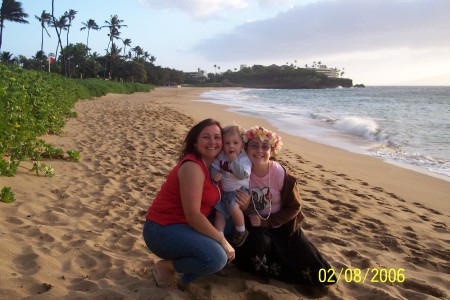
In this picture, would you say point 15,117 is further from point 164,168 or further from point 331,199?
point 331,199

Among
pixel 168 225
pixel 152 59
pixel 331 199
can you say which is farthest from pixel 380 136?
pixel 152 59

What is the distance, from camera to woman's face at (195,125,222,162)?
9.23 feet

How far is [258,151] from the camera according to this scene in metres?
2.96

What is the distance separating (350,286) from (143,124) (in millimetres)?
9316

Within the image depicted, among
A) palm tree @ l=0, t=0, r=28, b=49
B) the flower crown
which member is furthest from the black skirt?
palm tree @ l=0, t=0, r=28, b=49

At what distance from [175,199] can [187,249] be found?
364 millimetres

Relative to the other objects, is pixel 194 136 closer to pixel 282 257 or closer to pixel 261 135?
pixel 261 135

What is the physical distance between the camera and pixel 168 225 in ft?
9.26

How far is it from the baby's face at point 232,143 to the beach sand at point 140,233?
997mm

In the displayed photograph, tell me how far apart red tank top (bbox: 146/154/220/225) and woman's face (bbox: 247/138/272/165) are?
386 millimetres

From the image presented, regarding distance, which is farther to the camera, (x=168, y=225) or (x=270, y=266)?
(x=270, y=266)

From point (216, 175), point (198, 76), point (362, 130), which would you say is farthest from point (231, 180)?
point (198, 76)

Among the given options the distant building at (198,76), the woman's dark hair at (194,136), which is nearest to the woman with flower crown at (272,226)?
the woman's dark hair at (194,136)

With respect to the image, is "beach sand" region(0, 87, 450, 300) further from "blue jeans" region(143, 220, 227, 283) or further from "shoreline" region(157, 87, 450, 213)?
"blue jeans" region(143, 220, 227, 283)
